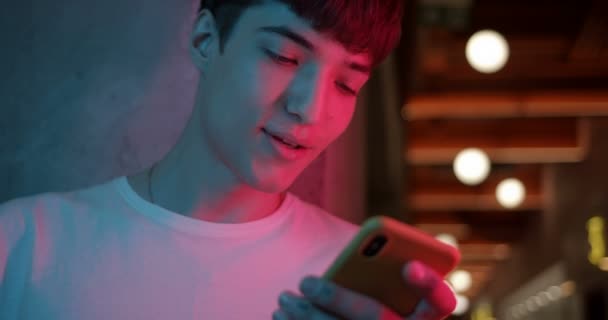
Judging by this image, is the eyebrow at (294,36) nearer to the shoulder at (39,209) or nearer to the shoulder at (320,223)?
the shoulder at (320,223)

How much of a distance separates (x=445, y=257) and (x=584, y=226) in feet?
27.8

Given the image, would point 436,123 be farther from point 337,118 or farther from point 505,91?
point 337,118

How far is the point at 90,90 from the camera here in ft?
6.64

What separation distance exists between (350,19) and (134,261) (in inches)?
21.0

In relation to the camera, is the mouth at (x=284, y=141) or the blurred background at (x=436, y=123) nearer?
the mouth at (x=284, y=141)

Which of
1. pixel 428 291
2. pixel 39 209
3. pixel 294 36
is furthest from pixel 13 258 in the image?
pixel 428 291

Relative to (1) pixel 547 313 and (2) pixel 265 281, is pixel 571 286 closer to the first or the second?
(1) pixel 547 313

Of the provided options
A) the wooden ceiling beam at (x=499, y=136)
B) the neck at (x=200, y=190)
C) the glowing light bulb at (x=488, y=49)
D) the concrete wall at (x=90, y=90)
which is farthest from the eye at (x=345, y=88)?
the wooden ceiling beam at (x=499, y=136)

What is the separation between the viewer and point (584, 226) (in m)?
9.34

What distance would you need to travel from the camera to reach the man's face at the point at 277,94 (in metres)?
1.46

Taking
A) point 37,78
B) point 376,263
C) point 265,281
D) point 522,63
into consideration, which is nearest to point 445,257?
point 376,263

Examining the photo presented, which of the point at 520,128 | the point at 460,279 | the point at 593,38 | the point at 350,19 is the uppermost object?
the point at 350,19

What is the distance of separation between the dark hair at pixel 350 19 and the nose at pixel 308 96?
75 mm

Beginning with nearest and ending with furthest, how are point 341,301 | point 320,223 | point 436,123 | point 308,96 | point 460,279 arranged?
1. point 341,301
2. point 308,96
3. point 320,223
4. point 436,123
5. point 460,279
